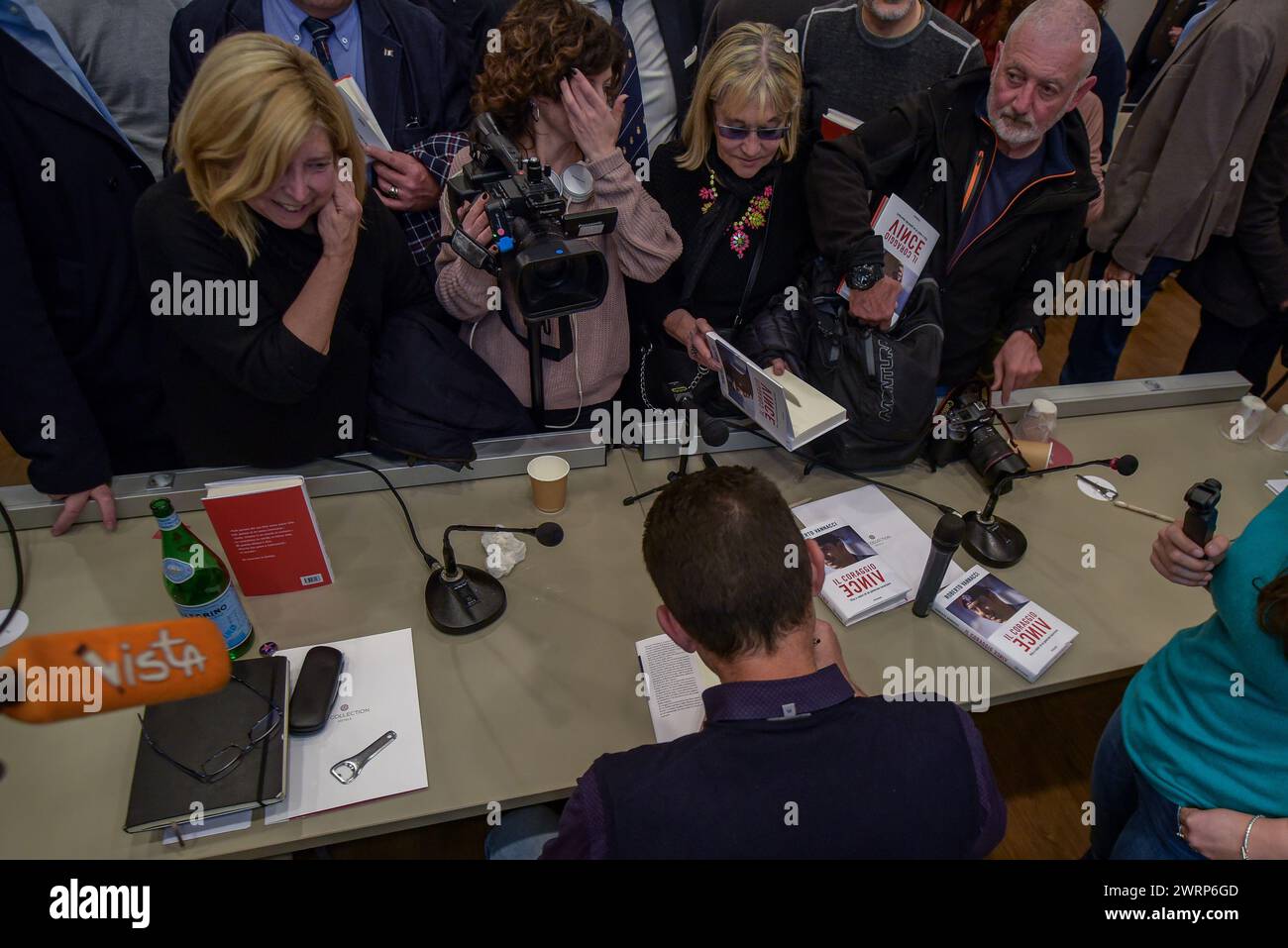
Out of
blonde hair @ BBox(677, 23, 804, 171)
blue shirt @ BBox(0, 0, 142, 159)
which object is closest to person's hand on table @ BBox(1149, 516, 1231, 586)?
blonde hair @ BBox(677, 23, 804, 171)

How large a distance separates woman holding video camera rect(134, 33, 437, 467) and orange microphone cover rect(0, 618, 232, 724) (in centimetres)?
94

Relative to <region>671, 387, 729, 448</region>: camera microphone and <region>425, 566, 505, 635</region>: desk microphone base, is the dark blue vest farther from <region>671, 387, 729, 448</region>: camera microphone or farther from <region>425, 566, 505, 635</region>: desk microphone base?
<region>671, 387, 729, 448</region>: camera microphone

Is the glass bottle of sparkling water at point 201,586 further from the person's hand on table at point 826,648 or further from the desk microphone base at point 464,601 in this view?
the person's hand on table at point 826,648

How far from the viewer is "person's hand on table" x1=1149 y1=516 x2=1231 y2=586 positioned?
4.46 ft

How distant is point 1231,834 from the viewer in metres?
1.25

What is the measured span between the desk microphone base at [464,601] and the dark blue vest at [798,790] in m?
0.57

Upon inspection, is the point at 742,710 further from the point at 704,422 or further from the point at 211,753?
the point at 704,422

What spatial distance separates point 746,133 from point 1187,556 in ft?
4.36

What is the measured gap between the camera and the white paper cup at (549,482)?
1.75 meters

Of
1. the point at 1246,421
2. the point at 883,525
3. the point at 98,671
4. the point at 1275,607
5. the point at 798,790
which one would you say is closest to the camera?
the point at 98,671

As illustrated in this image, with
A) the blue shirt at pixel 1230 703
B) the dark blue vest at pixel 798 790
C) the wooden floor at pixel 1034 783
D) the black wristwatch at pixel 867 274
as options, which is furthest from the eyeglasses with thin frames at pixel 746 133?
the wooden floor at pixel 1034 783

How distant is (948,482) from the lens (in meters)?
1.97

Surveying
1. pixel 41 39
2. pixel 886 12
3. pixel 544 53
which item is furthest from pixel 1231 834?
pixel 41 39
